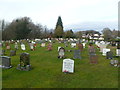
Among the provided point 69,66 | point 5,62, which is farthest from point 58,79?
point 5,62

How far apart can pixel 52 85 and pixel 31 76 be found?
2.17 meters

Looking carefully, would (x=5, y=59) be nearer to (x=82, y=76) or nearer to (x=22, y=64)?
(x=22, y=64)

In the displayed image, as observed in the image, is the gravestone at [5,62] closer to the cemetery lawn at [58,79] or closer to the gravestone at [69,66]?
the cemetery lawn at [58,79]

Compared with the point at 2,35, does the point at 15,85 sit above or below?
below

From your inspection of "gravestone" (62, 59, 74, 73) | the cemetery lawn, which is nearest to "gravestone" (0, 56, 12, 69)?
the cemetery lawn

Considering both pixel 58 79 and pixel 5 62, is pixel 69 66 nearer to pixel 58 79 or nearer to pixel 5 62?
pixel 58 79

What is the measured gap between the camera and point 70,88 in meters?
7.14

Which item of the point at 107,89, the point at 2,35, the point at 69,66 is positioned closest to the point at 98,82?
the point at 107,89

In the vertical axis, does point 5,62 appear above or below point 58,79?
above

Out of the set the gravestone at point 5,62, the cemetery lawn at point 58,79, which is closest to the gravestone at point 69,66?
the cemetery lawn at point 58,79

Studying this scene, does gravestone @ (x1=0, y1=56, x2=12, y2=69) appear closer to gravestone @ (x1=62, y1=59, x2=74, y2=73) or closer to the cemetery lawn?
the cemetery lawn

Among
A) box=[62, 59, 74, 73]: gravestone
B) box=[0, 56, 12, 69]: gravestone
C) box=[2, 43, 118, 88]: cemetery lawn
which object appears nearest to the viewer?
box=[2, 43, 118, 88]: cemetery lawn

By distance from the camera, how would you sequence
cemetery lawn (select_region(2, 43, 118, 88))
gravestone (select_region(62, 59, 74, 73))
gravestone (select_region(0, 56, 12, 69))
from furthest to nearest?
gravestone (select_region(0, 56, 12, 69)) < gravestone (select_region(62, 59, 74, 73)) < cemetery lawn (select_region(2, 43, 118, 88))

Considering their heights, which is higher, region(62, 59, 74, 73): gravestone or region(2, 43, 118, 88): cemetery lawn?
region(62, 59, 74, 73): gravestone
